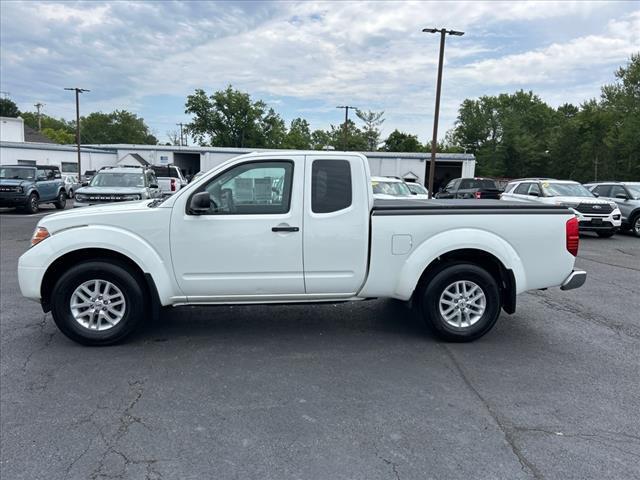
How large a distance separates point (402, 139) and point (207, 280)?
79988 mm

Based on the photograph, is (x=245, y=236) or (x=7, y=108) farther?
(x=7, y=108)

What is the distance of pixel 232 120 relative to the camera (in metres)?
73.8

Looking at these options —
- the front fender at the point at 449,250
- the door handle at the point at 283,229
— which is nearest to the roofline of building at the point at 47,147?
the door handle at the point at 283,229

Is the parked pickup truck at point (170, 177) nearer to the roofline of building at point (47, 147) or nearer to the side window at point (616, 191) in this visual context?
the roofline of building at point (47, 147)

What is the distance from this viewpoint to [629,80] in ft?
159

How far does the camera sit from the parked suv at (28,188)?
Answer: 18.0m

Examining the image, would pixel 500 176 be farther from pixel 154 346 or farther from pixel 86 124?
pixel 86 124

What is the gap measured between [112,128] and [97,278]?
111 meters

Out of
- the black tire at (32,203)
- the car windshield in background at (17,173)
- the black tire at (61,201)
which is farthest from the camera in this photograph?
the black tire at (61,201)

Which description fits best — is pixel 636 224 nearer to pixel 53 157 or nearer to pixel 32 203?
pixel 32 203

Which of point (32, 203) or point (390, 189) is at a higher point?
point (390, 189)

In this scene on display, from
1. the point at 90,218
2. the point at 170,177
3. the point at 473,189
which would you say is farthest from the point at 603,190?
the point at 170,177

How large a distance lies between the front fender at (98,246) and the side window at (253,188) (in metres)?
0.80

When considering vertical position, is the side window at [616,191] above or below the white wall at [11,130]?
below
